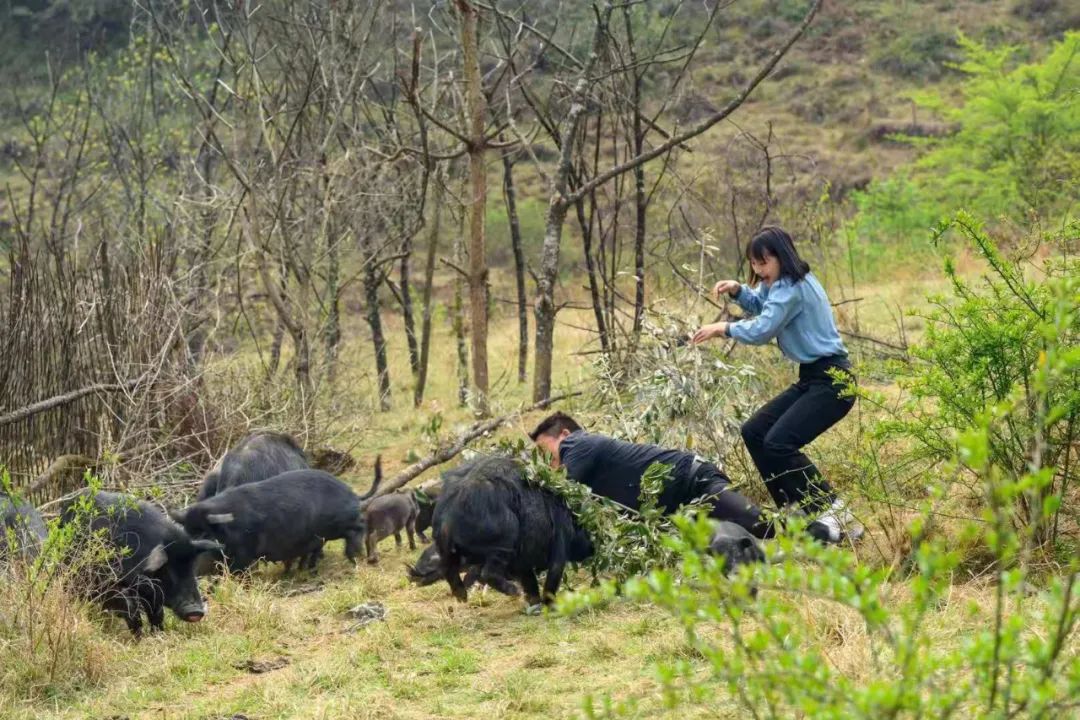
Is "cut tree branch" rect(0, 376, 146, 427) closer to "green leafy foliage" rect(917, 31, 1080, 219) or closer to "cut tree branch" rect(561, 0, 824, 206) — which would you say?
"cut tree branch" rect(561, 0, 824, 206)

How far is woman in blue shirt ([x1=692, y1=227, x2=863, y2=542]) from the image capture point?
22.9 ft

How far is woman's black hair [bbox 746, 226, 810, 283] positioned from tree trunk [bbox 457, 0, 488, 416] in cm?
317

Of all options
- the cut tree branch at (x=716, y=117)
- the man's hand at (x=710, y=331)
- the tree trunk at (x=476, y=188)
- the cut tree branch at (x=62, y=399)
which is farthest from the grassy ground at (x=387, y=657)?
the tree trunk at (x=476, y=188)

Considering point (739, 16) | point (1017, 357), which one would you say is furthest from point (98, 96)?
point (739, 16)

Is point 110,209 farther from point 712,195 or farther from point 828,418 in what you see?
point 828,418

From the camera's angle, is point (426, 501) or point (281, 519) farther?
point (426, 501)

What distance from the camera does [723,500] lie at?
716cm

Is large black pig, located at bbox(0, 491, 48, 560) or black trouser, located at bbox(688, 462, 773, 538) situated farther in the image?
black trouser, located at bbox(688, 462, 773, 538)

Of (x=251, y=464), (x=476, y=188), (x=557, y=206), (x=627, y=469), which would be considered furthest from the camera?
(x=476, y=188)

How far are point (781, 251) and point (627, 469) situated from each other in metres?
1.48

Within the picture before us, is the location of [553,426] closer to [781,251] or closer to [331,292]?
[781,251]

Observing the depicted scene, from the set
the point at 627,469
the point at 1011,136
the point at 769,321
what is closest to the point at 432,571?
the point at 627,469

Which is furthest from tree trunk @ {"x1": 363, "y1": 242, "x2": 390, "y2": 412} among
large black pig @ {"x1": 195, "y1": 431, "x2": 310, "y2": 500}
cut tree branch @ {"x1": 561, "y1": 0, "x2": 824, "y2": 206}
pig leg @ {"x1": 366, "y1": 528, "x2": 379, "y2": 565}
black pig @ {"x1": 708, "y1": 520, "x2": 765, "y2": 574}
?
black pig @ {"x1": 708, "y1": 520, "x2": 765, "y2": 574}

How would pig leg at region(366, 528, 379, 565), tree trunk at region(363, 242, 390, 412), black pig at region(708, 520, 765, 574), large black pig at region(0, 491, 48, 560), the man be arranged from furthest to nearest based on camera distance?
tree trunk at region(363, 242, 390, 412)
pig leg at region(366, 528, 379, 565)
the man
black pig at region(708, 520, 765, 574)
large black pig at region(0, 491, 48, 560)
